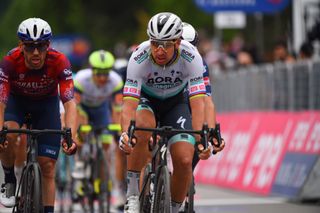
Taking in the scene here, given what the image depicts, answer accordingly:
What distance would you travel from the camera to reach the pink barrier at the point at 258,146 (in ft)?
59.6

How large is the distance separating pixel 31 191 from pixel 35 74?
1232 millimetres

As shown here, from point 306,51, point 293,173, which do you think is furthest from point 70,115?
point 306,51

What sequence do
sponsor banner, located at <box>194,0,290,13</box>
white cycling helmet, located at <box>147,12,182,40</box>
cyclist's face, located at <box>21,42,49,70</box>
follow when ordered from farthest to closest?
sponsor banner, located at <box>194,0,290,13</box> → cyclist's face, located at <box>21,42,49,70</box> → white cycling helmet, located at <box>147,12,182,40</box>

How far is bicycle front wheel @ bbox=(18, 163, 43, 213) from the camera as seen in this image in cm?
1116

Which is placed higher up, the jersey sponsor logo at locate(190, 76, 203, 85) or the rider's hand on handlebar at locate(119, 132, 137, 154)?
the jersey sponsor logo at locate(190, 76, 203, 85)

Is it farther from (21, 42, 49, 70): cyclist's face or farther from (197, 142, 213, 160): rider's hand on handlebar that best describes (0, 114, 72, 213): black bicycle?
(197, 142, 213, 160): rider's hand on handlebar

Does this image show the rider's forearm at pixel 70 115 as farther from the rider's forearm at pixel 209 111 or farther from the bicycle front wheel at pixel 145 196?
the rider's forearm at pixel 209 111

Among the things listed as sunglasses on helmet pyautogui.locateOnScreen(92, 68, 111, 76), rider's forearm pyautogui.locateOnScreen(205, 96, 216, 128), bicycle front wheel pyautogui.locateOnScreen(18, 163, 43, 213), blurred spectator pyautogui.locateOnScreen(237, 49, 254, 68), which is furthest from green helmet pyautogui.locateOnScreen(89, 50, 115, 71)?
blurred spectator pyautogui.locateOnScreen(237, 49, 254, 68)

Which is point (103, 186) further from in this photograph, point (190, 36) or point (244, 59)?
point (244, 59)

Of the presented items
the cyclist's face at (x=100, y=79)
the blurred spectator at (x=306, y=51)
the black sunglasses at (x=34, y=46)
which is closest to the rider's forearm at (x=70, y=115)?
the black sunglasses at (x=34, y=46)

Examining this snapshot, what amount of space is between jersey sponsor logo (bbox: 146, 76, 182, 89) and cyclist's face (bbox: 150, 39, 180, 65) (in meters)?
0.25

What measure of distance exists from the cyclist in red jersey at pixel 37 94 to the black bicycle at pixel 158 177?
79 centimetres

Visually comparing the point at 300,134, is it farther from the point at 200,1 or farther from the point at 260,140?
the point at 200,1

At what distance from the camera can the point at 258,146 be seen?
20141 millimetres
